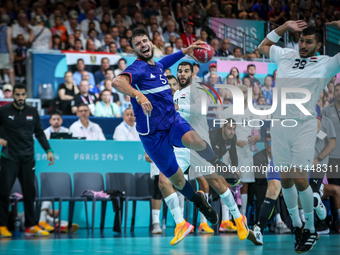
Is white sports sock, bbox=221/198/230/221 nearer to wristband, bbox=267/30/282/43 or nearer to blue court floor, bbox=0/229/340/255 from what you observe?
blue court floor, bbox=0/229/340/255

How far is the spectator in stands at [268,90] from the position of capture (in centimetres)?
1301

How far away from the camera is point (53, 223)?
9.27 meters

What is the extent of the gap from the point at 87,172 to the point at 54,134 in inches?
43.7

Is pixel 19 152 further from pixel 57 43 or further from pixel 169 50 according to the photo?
pixel 169 50

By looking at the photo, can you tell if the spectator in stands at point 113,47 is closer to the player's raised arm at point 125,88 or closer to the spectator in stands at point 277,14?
the spectator in stands at point 277,14

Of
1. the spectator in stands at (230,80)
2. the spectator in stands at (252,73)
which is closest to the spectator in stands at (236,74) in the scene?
the spectator in stands at (230,80)

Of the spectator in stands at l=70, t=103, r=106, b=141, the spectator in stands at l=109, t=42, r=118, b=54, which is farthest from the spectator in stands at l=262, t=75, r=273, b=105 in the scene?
the spectator in stands at l=70, t=103, r=106, b=141

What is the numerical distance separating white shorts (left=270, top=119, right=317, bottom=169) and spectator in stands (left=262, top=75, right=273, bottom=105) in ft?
23.8

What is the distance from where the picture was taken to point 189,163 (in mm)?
7141

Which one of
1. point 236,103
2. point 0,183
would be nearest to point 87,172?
point 0,183

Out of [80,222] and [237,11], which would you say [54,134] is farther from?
[237,11]

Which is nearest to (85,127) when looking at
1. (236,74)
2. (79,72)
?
(79,72)

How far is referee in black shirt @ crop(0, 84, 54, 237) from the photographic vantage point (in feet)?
27.2

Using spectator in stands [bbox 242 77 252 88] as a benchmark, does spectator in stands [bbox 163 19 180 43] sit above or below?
above
